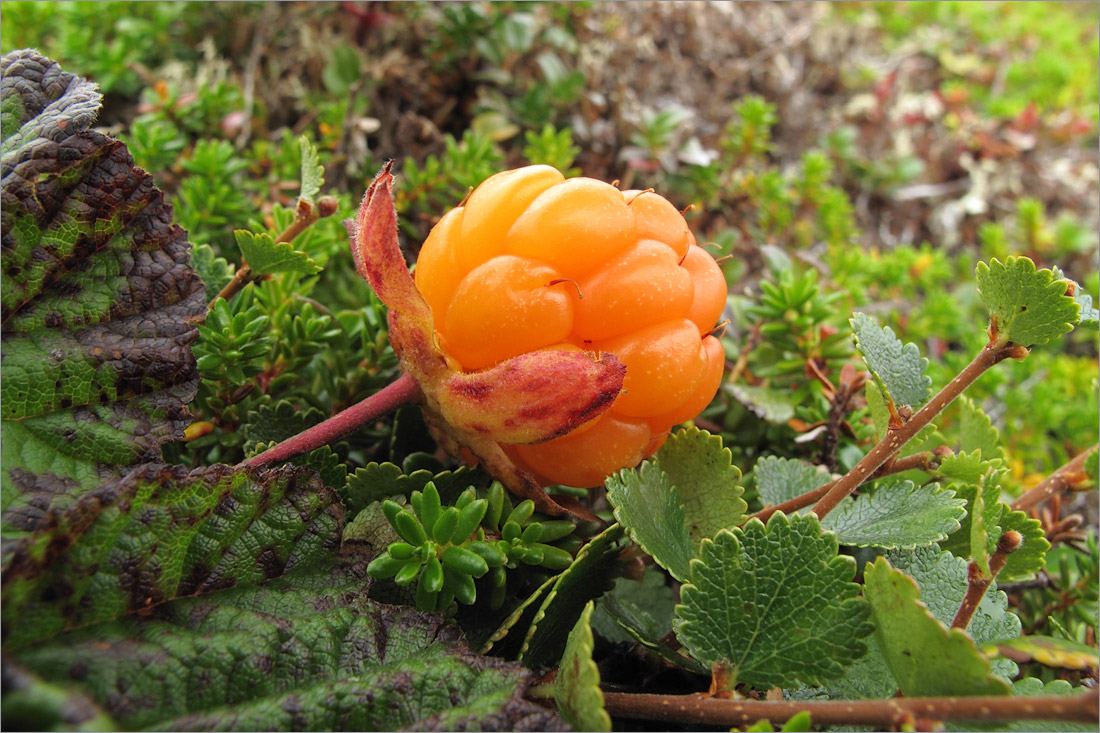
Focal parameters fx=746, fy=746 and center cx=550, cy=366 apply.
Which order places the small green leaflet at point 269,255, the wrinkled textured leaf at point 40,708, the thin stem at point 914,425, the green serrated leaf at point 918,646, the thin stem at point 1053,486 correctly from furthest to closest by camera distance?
1. the thin stem at point 1053,486
2. the small green leaflet at point 269,255
3. the thin stem at point 914,425
4. the green serrated leaf at point 918,646
5. the wrinkled textured leaf at point 40,708

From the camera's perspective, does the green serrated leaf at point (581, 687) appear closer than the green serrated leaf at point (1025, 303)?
Yes

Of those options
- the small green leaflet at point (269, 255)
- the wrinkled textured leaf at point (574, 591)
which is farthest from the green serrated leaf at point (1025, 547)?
the small green leaflet at point (269, 255)

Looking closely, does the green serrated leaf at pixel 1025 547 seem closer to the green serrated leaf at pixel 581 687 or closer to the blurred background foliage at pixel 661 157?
the blurred background foliage at pixel 661 157

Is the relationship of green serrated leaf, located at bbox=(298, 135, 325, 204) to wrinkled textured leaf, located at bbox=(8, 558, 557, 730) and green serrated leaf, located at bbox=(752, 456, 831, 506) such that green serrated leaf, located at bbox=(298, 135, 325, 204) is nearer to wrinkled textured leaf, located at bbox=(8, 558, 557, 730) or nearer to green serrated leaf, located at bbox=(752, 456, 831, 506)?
wrinkled textured leaf, located at bbox=(8, 558, 557, 730)

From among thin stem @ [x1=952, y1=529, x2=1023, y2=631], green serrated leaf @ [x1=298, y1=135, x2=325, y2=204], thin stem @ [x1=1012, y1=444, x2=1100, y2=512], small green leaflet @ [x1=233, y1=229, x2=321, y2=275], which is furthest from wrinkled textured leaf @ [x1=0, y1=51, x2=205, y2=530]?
thin stem @ [x1=1012, y1=444, x2=1100, y2=512]

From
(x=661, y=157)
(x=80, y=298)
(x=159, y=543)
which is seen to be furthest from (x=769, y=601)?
(x=661, y=157)

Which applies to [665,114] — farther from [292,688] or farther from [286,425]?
[292,688]
